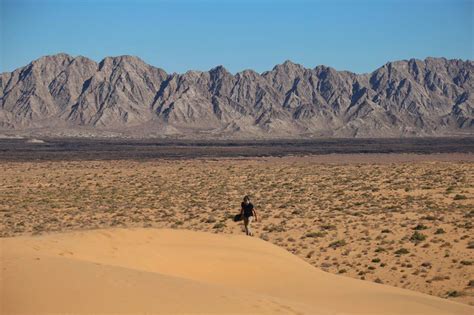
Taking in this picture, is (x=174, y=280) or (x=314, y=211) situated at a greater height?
(x=174, y=280)

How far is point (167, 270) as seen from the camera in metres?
16.1

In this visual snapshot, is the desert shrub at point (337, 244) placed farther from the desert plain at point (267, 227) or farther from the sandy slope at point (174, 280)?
the sandy slope at point (174, 280)

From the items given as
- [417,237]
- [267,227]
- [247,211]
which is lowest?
[267,227]

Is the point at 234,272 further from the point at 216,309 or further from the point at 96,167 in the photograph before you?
the point at 96,167

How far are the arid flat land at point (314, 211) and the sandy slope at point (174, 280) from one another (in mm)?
2770

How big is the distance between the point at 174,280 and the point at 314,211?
19.2 m

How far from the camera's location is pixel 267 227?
2703cm

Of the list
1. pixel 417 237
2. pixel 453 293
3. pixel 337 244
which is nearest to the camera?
pixel 453 293

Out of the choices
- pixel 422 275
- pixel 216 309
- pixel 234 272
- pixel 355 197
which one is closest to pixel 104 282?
pixel 216 309

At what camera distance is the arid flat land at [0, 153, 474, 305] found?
65.8 feet

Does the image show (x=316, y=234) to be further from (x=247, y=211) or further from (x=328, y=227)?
(x=247, y=211)

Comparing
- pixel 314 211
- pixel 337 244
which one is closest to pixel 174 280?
pixel 337 244

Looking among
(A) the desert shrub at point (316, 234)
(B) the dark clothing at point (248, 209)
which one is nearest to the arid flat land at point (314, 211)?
(A) the desert shrub at point (316, 234)

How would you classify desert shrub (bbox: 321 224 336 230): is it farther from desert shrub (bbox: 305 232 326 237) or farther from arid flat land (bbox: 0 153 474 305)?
desert shrub (bbox: 305 232 326 237)
